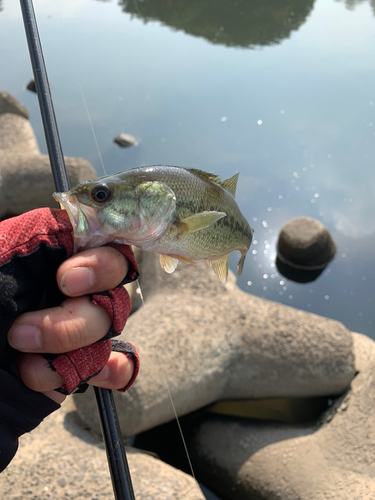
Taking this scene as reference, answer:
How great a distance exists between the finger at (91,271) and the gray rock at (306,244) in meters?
3.81

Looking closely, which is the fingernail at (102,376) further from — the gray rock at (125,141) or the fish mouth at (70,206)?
the gray rock at (125,141)

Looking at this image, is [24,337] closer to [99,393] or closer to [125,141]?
[99,393]

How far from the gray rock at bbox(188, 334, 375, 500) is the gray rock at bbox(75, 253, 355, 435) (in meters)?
0.23

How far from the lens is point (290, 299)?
14.5ft

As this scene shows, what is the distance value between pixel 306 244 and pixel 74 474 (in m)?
3.38

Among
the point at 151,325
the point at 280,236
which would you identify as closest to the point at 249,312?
the point at 151,325

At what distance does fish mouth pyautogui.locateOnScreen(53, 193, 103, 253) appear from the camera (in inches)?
40.7

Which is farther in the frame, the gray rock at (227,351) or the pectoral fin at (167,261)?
the gray rock at (227,351)

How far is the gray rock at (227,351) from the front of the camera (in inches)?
110

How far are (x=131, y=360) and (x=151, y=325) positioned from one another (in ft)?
4.79

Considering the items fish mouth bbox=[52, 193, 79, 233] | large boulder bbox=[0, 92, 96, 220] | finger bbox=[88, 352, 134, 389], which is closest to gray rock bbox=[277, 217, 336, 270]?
large boulder bbox=[0, 92, 96, 220]

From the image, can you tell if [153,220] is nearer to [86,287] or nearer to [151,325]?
[86,287]

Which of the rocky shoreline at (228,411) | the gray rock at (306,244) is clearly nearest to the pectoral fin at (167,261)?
the rocky shoreline at (228,411)

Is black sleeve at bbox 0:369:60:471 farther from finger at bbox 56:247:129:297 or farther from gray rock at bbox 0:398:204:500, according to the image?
gray rock at bbox 0:398:204:500
